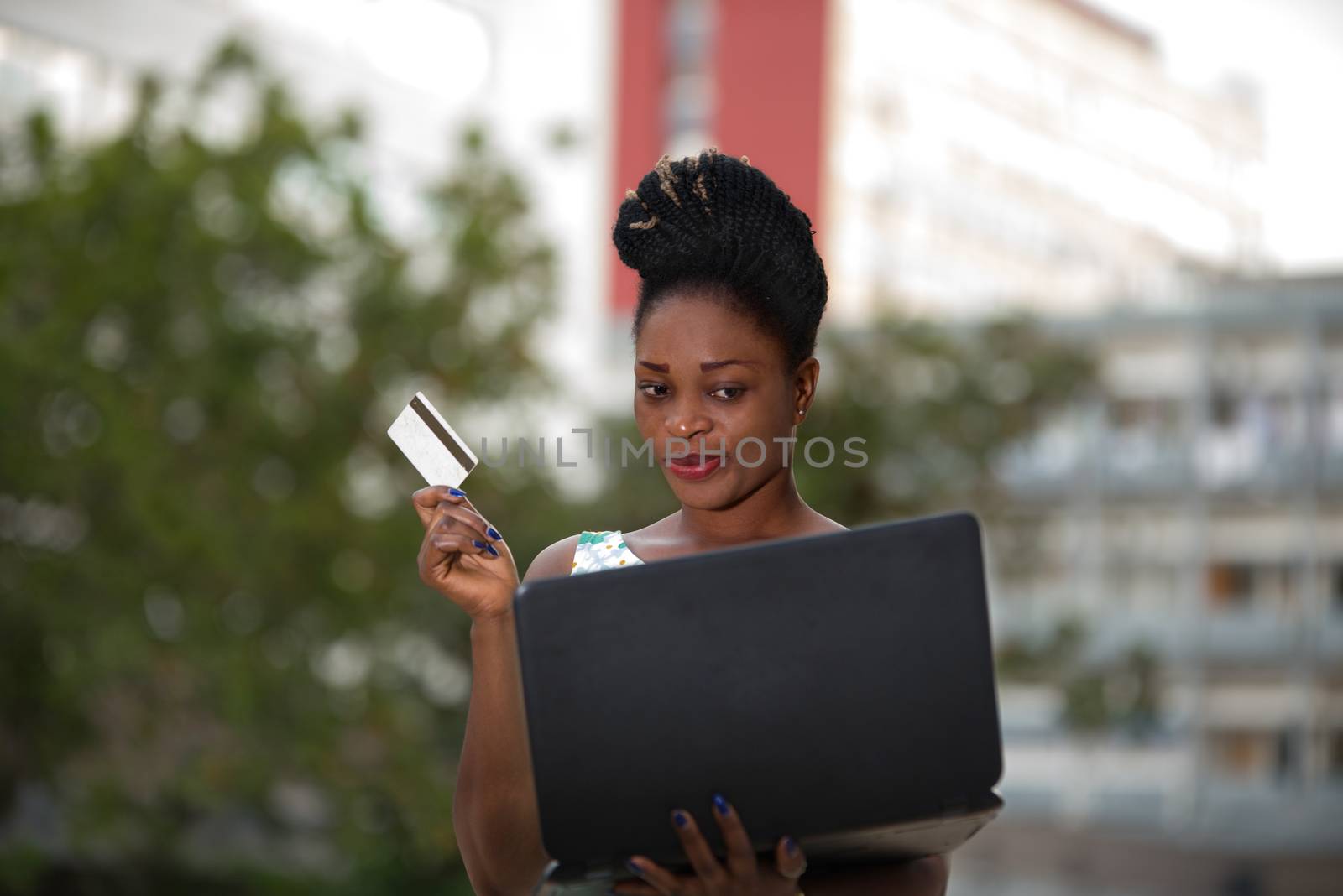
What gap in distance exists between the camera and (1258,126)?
160 feet

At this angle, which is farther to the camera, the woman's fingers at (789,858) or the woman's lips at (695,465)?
the woman's lips at (695,465)

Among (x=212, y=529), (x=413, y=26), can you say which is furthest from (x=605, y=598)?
(x=413, y=26)

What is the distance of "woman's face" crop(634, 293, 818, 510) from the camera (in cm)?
159

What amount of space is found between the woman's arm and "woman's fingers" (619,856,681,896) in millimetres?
243

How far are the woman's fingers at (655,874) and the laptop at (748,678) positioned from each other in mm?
19

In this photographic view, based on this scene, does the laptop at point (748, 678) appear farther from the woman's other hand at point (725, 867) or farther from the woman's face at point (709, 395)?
the woman's face at point (709, 395)

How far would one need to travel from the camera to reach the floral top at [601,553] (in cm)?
172

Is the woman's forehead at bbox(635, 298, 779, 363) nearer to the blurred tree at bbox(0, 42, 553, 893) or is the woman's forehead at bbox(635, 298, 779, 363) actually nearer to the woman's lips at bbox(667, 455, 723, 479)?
the woman's lips at bbox(667, 455, 723, 479)

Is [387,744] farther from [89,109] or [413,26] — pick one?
[413,26]

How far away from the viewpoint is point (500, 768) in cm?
158

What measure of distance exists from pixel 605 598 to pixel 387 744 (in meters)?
8.80

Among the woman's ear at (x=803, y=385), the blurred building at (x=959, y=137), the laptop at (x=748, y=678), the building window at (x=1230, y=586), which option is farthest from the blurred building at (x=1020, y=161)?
the laptop at (x=748, y=678)

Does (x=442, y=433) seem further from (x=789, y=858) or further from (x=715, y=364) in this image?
(x=789, y=858)

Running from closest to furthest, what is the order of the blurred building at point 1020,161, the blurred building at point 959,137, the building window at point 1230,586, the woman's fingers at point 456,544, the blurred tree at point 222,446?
the woman's fingers at point 456,544, the blurred tree at point 222,446, the building window at point 1230,586, the blurred building at point 959,137, the blurred building at point 1020,161
